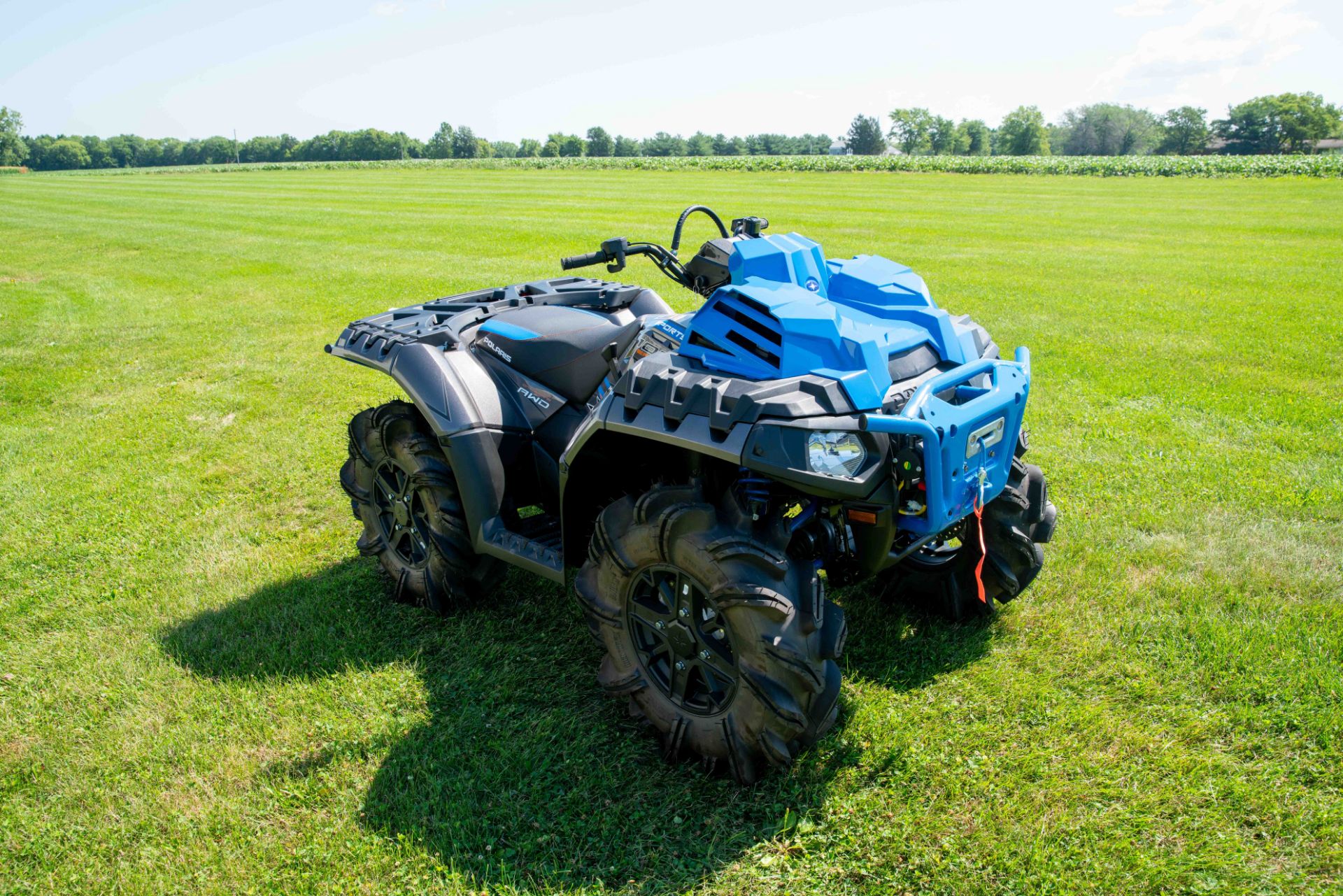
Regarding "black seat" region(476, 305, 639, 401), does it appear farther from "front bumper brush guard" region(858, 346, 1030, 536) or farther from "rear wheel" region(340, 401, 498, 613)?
"front bumper brush guard" region(858, 346, 1030, 536)

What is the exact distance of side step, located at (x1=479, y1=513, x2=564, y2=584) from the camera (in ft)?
11.9

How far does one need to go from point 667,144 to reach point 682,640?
307 feet

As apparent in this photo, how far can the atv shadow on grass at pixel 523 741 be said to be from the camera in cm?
282

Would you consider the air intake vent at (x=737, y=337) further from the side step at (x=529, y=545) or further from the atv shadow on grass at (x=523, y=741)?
the atv shadow on grass at (x=523, y=741)

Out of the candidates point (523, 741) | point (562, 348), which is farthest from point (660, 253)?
point (523, 741)

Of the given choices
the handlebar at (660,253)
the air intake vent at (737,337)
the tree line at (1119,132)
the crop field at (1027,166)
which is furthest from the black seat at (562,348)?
the tree line at (1119,132)

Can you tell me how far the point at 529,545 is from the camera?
374cm

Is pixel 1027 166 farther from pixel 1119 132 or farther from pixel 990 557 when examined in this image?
pixel 1119 132

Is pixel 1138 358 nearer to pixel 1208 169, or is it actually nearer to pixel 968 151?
pixel 1208 169

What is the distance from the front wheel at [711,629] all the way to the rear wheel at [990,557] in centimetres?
96

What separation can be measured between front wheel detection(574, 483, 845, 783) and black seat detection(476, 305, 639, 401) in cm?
92

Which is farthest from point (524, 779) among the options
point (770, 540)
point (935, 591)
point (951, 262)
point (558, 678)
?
point (951, 262)

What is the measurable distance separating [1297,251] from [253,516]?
53.0ft

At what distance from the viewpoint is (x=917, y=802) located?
2.92 meters
